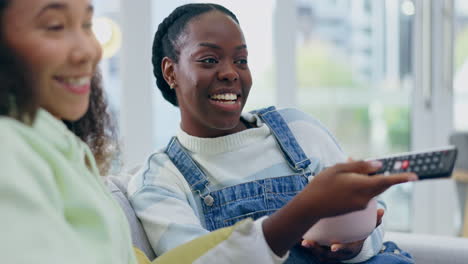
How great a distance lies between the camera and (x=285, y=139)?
1.33 meters

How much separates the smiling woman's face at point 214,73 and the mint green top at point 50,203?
0.56 m

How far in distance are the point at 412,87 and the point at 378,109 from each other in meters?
0.24

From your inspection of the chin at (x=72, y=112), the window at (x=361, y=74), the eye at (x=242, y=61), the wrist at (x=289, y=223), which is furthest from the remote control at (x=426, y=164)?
the window at (x=361, y=74)

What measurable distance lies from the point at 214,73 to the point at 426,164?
0.55m

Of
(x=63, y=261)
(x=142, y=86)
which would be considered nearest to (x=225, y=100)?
(x=63, y=261)

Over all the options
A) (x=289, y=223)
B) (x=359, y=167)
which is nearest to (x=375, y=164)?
(x=359, y=167)

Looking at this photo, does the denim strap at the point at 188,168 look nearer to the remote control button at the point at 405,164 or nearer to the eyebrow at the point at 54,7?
the remote control button at the point at 405,164

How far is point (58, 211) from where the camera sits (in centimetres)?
60

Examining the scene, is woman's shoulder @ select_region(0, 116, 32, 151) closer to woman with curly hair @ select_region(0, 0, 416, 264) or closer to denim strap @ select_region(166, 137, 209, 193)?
woman with curly hair @ select_region(0, 0, 416, 264)

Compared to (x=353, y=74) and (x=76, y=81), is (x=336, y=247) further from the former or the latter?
(x=353, y=74)

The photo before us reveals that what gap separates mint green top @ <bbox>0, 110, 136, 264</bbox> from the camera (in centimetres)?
54

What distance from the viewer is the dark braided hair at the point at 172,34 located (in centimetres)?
134

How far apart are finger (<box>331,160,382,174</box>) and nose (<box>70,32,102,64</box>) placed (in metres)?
0.34

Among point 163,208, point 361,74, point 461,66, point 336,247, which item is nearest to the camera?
point 336,247
